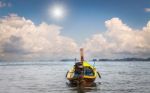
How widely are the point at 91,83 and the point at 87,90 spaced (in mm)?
5884

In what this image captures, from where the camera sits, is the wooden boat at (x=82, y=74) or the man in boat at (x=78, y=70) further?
the man in boat at (x=78, y=70)

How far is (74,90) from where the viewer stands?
4419cm

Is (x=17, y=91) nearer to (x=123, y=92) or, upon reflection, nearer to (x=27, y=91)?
(x=27, y=91)

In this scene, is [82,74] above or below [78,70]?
below

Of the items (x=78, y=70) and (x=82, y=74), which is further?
(x=78, y=70)

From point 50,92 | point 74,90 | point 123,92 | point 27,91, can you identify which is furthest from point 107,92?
point 27,91

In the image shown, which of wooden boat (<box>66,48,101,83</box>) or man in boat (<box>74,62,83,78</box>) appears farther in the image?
man in boat (<box>74,62,83,78</box>)

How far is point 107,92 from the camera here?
42.1m

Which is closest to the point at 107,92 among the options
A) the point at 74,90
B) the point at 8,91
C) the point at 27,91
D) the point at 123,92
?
the point at 123,92

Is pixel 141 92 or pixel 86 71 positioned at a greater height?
pixel 86 71

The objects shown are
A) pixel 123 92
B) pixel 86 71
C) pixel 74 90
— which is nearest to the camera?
pixel 123 92

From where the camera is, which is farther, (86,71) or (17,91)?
(86,71)

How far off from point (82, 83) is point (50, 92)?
642 centimetres

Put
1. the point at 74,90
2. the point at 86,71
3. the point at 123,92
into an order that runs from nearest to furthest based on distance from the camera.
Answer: the point at 123,92 < the point at 74,90 < the point at 86,71
